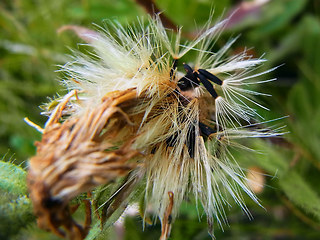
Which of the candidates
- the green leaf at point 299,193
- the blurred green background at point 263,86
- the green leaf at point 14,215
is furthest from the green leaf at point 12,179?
the green leaf at point 299,193

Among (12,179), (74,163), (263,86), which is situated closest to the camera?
(74,163)

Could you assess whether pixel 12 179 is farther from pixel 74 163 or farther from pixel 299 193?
pixel 299 193

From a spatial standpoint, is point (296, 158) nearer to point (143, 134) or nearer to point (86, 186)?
point (143, 134)

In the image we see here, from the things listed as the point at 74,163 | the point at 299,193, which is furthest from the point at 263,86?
the point at 74,163

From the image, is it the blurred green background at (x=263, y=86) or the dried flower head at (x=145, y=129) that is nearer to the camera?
the dried flower head at (x=145, y=129)

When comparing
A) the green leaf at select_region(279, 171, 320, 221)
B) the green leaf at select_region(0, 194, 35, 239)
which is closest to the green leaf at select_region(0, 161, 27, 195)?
the green leaf at select_region(0, 194, 35, 239)

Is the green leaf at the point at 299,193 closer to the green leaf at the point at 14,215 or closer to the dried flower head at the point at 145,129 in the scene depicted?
the dried flower head at the point at 145,129
